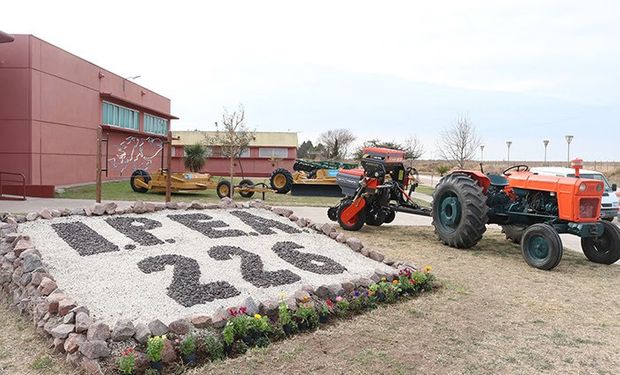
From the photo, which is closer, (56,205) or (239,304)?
(239,304)

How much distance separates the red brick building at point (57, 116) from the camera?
16891 mm

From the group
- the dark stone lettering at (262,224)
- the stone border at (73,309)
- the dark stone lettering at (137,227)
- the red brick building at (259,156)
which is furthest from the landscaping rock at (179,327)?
the red brick building at (259,156)

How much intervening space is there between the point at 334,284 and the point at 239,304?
1068 mm

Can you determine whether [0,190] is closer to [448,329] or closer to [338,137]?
[448,329]

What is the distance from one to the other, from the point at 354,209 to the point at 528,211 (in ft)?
11.1

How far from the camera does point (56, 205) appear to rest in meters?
13.9

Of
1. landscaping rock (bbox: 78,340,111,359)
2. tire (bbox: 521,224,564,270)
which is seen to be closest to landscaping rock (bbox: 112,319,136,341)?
landscaping rock (bbox: 78,340,111,359)

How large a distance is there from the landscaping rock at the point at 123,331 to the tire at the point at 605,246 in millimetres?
7106

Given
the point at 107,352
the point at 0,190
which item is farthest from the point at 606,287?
the point at 0,190

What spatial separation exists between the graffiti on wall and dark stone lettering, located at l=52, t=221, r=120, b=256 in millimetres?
18246

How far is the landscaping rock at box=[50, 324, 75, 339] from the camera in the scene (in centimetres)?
369

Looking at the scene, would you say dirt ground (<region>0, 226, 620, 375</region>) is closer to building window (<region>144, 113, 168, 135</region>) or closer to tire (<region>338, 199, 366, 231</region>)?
tire (<region>338, 199, 366, 231</region>)

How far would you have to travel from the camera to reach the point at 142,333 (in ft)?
11.9

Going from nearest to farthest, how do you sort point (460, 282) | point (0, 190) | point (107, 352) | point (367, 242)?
point (107, 352) < point (460, 282) < point (367, 242) < point (0, 190)
